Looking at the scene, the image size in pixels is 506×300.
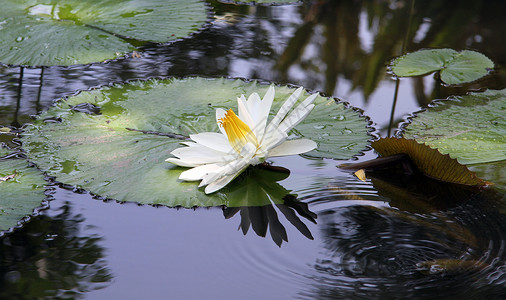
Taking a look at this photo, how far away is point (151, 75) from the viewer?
2.30 m

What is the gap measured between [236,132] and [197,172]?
0.50ft

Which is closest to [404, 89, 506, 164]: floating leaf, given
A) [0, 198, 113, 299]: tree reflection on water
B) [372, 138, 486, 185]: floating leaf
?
[372, 138, 486, 185]: floating leaf

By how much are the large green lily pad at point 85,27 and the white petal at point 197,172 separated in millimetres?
995

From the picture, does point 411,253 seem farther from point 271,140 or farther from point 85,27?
point 85,27

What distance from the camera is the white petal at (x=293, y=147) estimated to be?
5.20 ft

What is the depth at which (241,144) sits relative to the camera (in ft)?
5.18

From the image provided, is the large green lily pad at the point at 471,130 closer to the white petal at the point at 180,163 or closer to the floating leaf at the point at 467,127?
the floating leaf at the point at 467,127

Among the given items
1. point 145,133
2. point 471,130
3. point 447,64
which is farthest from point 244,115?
point 447,64

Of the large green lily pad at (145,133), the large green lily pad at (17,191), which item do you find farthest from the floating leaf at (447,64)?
the large green lily pad at (17,191)

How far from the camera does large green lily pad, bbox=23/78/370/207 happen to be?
5.08 feet

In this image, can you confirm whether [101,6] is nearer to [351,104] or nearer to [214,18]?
[214,18]

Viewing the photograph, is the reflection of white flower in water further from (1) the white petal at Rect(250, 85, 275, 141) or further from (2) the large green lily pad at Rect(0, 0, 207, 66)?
(2) the large green lily pad at Rect(0, 0, 207, 66)

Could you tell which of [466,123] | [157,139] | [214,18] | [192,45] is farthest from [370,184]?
[214,18]

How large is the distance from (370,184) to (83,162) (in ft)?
2.76
